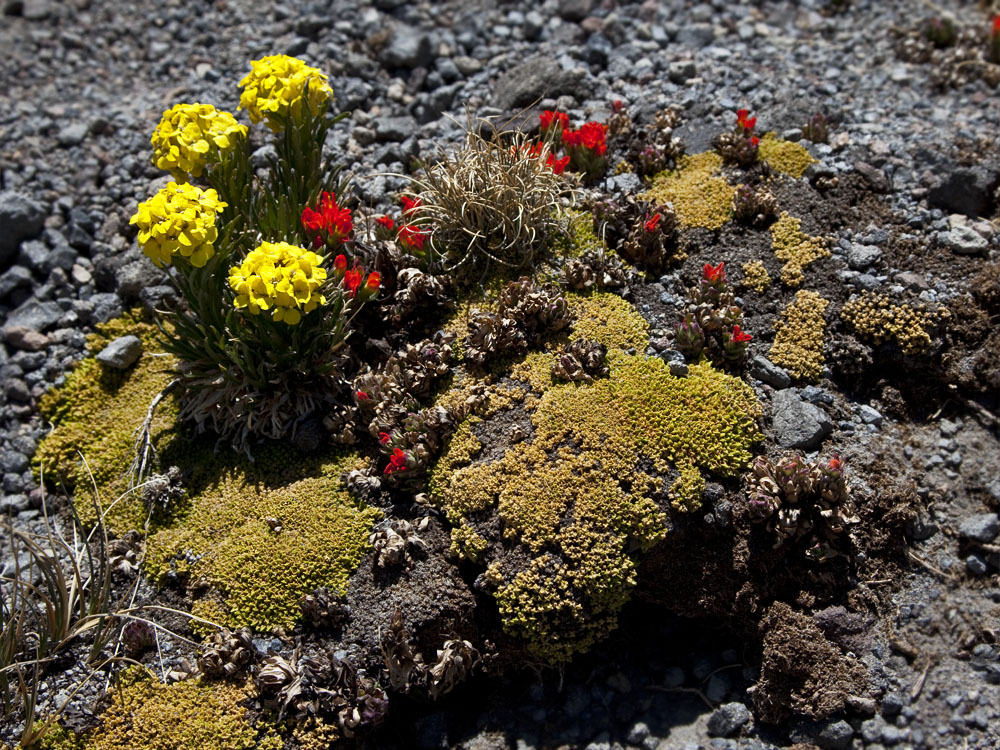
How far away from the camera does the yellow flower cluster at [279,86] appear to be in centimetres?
468

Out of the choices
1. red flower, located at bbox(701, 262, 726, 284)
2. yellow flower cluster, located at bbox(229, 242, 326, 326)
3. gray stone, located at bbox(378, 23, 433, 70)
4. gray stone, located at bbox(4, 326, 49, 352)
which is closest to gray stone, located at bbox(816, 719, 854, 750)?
red flower, located at bbox(701, 262, 726, 284)

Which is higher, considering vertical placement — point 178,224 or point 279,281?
point 178,224

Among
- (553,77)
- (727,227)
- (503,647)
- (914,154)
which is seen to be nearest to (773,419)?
(727,227)

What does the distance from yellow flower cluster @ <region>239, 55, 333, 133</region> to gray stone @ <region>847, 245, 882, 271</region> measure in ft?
11.0

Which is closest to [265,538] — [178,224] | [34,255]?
[178,224]

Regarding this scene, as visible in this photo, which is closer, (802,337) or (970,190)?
(802,337)

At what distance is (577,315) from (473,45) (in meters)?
3.42

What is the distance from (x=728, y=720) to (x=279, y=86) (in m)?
4.13

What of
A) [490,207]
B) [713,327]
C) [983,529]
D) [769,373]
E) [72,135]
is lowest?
[983,529]

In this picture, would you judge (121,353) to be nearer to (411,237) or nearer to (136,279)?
(136,279)

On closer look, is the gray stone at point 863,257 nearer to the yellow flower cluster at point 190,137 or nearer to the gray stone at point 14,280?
the yellow flower cluster at point 190,137

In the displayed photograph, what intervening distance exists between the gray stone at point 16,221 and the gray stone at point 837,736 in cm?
618

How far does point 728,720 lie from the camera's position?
4160 mm

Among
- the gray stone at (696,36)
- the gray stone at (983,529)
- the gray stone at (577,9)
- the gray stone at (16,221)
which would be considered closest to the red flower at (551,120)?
the gray stone at (696,36)
